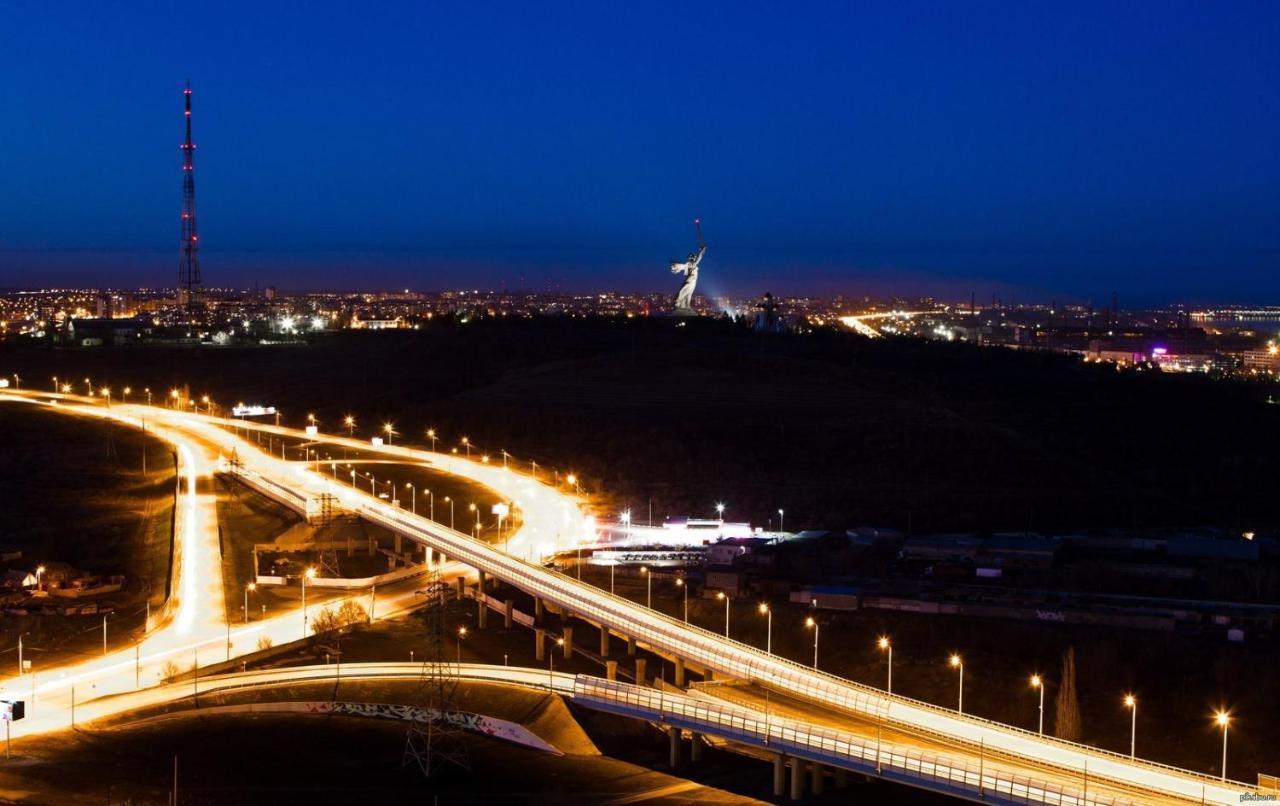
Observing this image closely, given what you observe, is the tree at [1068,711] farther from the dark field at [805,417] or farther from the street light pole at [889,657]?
the dark field at [805,417]

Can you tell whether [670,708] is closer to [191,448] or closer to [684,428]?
[684,428]

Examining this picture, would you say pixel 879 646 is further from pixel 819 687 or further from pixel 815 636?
pixel 819 687

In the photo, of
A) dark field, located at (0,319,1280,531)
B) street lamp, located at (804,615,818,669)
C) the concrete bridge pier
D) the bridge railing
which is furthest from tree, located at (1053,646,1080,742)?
dark field, located at (0,319,1280,531)

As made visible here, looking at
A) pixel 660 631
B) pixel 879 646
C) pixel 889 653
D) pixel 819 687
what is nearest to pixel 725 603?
pixel 879 646

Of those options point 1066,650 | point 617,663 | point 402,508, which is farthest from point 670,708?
point 402,508

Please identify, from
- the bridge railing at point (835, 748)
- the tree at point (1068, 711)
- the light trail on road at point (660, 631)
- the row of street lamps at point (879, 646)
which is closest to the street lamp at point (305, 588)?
the light trail on road at point (660, 631)

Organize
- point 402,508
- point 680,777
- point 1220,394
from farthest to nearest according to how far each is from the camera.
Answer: point 1220,394 → point 402,508 → point 680,777

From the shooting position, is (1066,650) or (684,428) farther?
(684,428)
